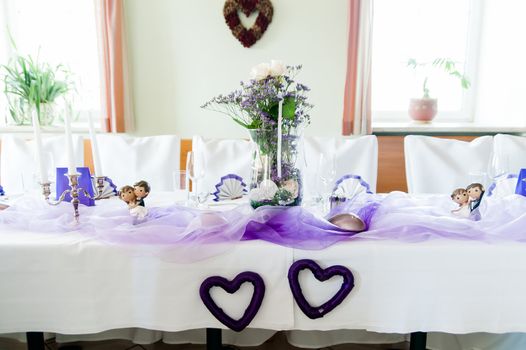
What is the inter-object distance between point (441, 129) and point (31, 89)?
2840mm

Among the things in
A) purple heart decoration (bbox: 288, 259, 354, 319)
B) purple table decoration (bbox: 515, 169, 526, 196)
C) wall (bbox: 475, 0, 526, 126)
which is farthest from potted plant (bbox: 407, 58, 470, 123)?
purple heart decoration (bbox: 288, 259, 354, 319)

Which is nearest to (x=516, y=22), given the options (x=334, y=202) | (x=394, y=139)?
(x=394, y=139)

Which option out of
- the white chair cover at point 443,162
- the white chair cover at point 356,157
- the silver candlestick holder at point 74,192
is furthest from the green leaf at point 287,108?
the white chair cover at point 443,162

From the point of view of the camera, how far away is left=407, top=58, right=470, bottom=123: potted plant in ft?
8.73

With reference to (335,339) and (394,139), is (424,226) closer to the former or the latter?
(335,339)

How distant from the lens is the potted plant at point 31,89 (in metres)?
2.54

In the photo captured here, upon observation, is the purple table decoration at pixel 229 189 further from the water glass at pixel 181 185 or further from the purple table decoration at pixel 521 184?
the purple table decoration at pixel 521 184

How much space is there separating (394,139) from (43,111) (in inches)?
98.0

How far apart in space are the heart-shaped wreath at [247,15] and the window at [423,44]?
0.86 metres

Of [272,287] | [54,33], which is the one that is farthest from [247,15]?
[272,287]

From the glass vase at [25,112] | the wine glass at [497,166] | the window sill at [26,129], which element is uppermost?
the glass vase at [25,112]

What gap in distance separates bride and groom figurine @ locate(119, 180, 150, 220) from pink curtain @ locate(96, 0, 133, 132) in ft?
5.70

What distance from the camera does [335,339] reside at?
57.6 inches

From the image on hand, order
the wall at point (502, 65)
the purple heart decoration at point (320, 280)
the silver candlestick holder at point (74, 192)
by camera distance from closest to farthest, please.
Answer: the purple heart decoration at point (320, 280), the silver candlestick holder at point (74, 192), the wall at point (502, 65)
